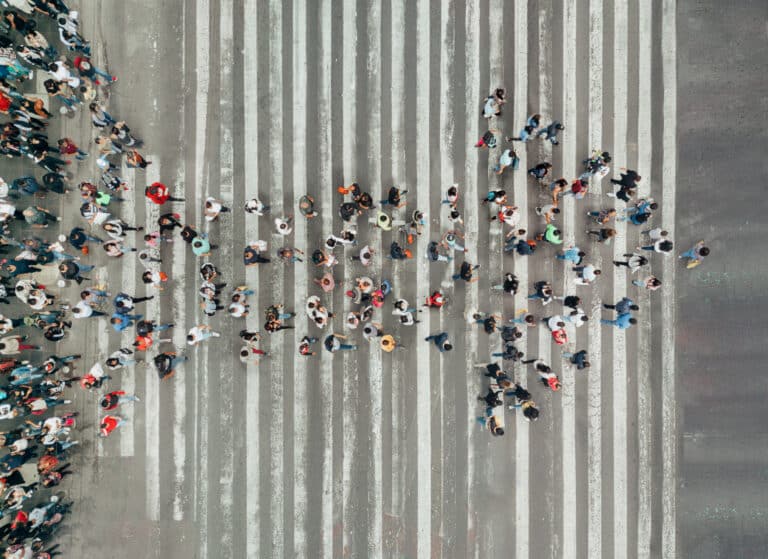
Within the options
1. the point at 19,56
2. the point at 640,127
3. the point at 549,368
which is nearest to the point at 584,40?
the point at 640,127

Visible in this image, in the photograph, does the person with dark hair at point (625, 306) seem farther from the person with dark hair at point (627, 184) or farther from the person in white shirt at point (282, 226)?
the person in white shirt at point (282, 226)

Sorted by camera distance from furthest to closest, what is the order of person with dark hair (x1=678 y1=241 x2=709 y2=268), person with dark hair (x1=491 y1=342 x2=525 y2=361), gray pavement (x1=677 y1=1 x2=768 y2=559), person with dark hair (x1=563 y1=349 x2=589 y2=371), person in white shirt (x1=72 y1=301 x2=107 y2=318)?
1. gray pavement (x1=677 y1=1 x2=768 y2=559)
2. person with dark hair (x1=678 y1=241 x2=709 y2=268)
3. person with dark hair (x1=491 y1=342 x2=525 y2=361)
4. person with dark hair (x1=563 y1=349 x2=589 y2=371)
5. person in white shirt (x1=72 y1=301 x2=107 y2=318)

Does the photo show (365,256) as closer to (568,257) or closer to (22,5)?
(568,257)

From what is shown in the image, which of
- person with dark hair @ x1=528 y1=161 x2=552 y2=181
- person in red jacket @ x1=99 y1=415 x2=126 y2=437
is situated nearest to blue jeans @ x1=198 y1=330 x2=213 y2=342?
person in red jacket @ x1=99 y1=415 x2=126 y2=437

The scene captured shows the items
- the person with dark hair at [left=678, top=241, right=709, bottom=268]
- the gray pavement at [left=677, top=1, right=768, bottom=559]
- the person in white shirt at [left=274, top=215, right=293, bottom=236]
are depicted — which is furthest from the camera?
the gray pavement at [left=677, top=1, right=768, bottom=559]

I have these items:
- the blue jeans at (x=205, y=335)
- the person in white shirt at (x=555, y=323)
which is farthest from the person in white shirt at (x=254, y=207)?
the person in white shirt at (x=555, y=323)

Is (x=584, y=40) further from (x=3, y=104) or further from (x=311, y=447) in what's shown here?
(x=3, y=104)

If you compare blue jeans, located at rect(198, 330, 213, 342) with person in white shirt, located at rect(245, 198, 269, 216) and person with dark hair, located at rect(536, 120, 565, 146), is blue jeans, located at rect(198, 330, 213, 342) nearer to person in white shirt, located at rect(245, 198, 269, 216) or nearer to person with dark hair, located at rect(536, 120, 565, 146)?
person in white shirt, located at rect(245, 198, 269, 216)

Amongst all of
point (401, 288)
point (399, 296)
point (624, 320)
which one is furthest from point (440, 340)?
point (624, 320)
